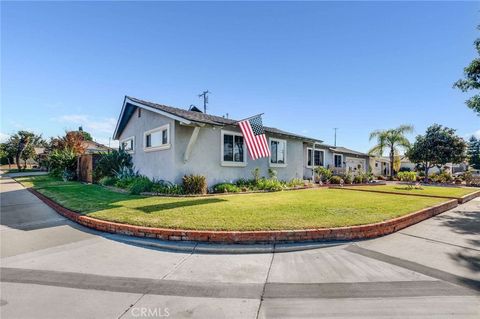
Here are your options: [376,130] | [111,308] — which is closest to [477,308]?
[111,308]

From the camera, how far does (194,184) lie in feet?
35.5

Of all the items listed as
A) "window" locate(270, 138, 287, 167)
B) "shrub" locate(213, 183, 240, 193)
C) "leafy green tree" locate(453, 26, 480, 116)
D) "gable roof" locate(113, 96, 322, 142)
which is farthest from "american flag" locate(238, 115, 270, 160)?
"leafy green tree" locate(453, 26, 480, 116)

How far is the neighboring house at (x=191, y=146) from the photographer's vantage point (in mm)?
11195

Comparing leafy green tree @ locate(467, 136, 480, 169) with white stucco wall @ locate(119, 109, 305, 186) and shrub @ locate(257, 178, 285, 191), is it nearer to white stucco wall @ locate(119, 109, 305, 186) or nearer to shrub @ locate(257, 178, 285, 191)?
white stucco wall @ locate(119, 109, 305, 186)

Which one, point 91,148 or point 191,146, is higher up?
point 91,148

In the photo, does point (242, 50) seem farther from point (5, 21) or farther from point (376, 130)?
point (376, 130)

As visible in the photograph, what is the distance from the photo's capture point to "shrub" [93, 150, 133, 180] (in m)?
15.2

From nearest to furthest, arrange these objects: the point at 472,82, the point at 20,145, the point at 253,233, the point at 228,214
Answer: the point at 253,233, the point at 228,214, the point at 472,82, the point at 20,145

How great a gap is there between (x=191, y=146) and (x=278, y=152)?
690 cm

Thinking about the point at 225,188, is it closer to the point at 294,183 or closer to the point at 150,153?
the point at 150,153

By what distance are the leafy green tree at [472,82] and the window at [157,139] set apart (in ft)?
48.7

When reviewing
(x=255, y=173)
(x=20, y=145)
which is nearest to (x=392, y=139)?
(x=255, y=173)

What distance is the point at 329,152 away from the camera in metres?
25.1

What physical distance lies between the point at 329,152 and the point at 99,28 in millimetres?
21762
